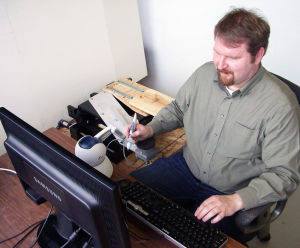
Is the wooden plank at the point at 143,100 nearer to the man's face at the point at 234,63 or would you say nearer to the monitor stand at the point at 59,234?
the man's face at the point at 234,63

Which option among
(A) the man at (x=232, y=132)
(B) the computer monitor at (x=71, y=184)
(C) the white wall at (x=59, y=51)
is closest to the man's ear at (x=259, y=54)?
(A) the man at (x=232, y=132)

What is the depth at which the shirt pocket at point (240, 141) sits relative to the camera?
1131 mm

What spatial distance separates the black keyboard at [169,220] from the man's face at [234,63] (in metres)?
0.54

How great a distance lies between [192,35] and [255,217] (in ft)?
4.65

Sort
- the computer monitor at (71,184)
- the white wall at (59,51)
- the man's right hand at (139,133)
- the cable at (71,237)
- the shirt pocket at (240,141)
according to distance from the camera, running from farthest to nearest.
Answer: the white wall at (59,51), the man's right hand at (139,133), the shirt pocket at (240,141), the cable at (71,237), the computer monitor at (71,184)

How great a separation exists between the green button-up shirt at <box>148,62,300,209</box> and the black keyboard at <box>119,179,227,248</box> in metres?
0.20

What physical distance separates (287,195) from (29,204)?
0.97 metres

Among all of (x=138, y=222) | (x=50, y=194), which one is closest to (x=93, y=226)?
(x=50, y=194)

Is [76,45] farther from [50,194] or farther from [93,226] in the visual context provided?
[93,226]

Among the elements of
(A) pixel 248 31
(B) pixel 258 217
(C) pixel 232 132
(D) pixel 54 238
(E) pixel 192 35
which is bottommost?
(B) pixel 258 217

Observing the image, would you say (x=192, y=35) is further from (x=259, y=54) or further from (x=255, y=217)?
(x=255, y=217)

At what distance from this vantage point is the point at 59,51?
164 centimetres

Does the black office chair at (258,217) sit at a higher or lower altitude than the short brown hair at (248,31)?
lower

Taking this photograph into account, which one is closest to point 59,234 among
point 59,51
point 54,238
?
point 54,238
